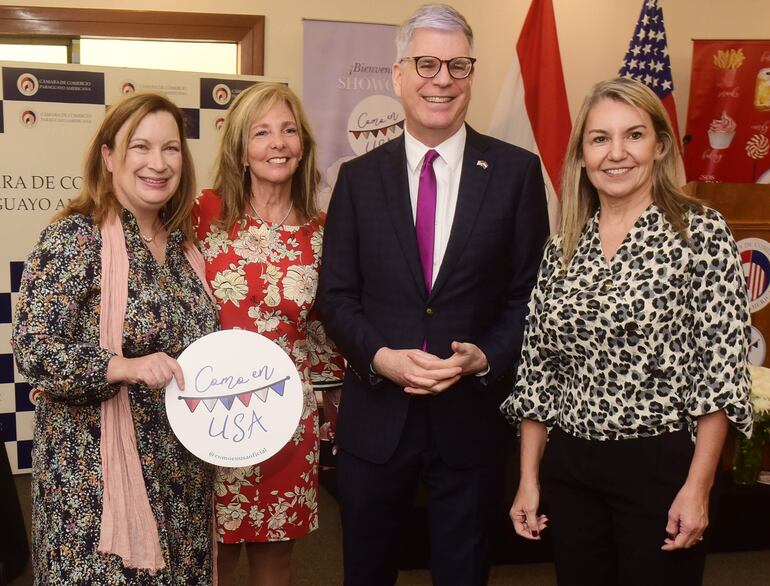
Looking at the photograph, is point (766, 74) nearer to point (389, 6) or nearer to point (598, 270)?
point (389, 6)

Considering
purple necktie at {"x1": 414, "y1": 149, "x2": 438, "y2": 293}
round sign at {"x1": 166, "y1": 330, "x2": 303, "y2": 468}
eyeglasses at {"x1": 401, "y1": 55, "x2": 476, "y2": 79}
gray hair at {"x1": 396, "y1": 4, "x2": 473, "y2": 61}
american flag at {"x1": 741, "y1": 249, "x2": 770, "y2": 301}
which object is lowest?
round sign at {"x1": 166, "y1": 330, "x2": 303, "y2": 468}

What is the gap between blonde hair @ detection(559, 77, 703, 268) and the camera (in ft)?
5.96

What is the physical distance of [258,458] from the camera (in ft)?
6.36

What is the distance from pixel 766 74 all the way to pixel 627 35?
0.99 meters

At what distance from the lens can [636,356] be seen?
175 centimetres

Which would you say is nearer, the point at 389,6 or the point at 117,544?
the point at 117,544

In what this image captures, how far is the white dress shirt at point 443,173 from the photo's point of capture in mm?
2078

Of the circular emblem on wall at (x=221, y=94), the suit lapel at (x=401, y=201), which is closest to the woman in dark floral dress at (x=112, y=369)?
the suit lapel at (x=401, y=201)

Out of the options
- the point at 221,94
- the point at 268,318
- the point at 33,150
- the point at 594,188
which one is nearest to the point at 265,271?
the point at 268,318

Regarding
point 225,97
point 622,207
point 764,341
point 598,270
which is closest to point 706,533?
point 598,270

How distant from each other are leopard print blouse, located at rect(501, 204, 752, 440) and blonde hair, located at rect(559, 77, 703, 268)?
35mm

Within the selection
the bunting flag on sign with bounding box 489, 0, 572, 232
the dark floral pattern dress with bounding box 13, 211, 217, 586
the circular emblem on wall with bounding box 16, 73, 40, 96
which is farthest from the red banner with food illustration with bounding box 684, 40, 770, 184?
the dark floral pattern dress with bounding box 13, 211, 217, 586

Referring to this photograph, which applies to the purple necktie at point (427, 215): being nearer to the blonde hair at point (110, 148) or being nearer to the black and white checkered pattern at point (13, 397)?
the blonde hair at point (110, 148)

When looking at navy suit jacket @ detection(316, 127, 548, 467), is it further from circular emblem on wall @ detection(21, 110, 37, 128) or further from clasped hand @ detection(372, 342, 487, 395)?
circular emblem on wall @ detection(21, 110, 37, 128)
